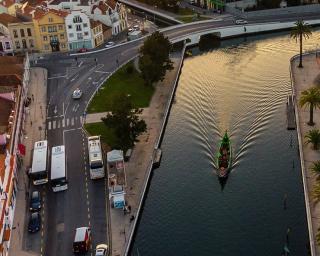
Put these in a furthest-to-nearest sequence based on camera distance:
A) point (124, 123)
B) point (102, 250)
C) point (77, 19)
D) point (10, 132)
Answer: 1. point (77, 19)
2. point (10, 132)
3. point (124, 123)
4. point (102, 250)

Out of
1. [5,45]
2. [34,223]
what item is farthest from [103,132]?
[5,45]

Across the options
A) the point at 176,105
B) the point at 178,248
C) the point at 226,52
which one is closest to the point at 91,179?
the point at 178,248

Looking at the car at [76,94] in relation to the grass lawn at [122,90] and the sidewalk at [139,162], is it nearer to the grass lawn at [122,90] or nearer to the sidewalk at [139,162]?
the grass lawn at [122,90]

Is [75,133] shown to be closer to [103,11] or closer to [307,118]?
[307,118]

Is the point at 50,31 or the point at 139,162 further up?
the point at 50,31

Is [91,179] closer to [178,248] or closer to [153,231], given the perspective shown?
[153,231]

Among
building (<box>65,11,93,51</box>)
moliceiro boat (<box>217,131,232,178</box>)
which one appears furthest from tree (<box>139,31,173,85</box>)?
moliceiro boat (<box>217,131,232,178</box>)

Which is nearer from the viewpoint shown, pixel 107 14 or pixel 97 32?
pixel 97 32

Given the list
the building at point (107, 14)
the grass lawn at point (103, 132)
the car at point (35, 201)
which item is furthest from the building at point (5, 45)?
the car at point (35, 201)

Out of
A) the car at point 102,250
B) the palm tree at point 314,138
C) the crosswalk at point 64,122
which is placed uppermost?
the crosswalk at point 64,122
